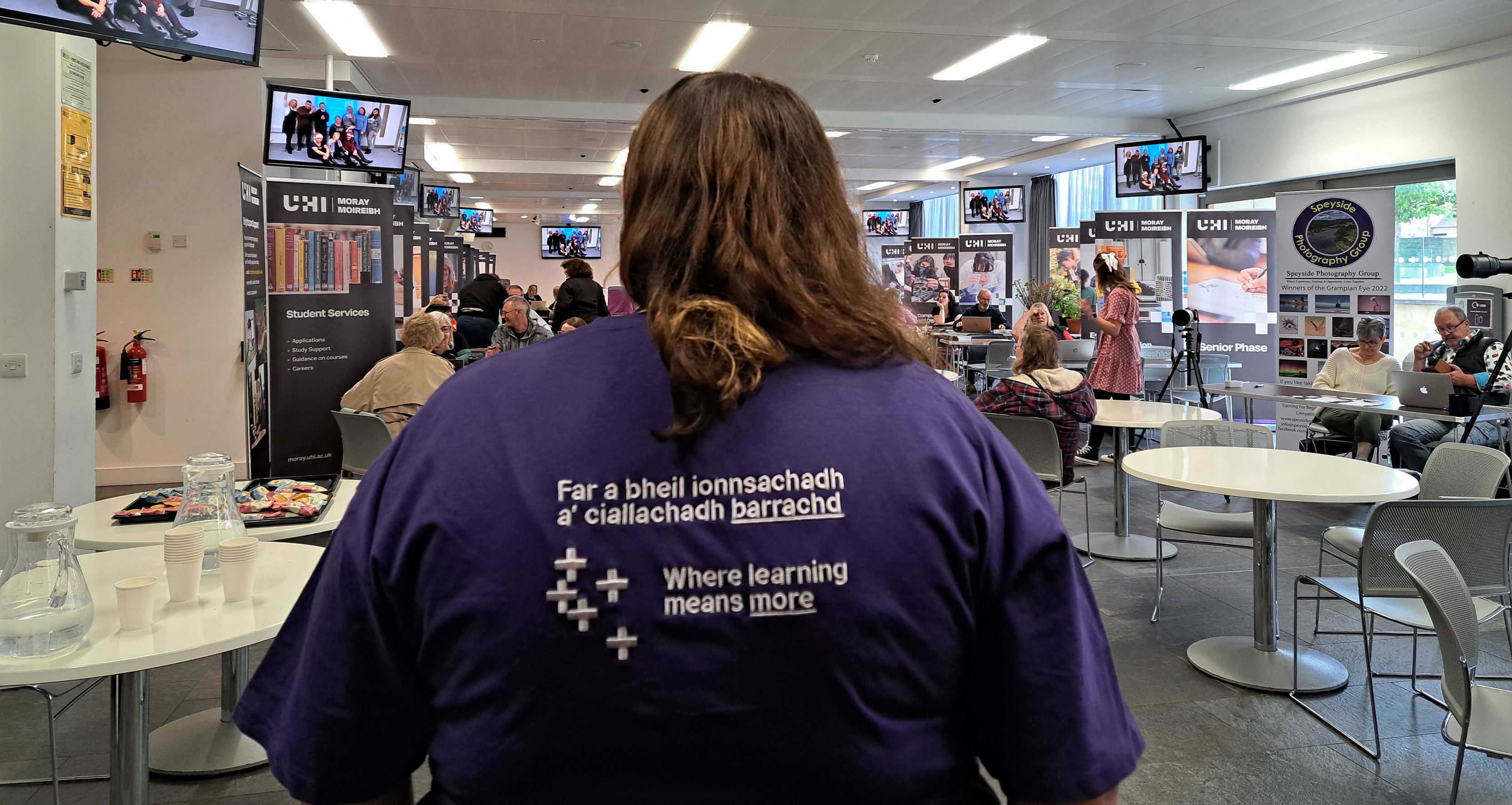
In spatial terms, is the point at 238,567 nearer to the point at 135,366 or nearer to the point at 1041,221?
the point at 135,366

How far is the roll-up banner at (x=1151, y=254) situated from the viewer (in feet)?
32.1

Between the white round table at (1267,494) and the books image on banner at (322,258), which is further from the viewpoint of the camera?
the books image on banner at (322,258)

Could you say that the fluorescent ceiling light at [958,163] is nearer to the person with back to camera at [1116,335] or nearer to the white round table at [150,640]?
the person with back to camera at [1116,335]

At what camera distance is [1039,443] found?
14.7 feet

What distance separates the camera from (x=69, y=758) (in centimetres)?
294

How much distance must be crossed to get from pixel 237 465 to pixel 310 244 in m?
1.97

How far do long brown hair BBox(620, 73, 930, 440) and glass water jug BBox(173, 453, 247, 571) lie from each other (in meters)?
1.55

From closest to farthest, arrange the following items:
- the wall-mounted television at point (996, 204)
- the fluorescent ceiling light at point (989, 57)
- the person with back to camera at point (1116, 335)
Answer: the person with back to camera at point (1116, 335)
the fluorescent ceiling light at point (989, 57)
the wall-mounted television at point (996, 204)

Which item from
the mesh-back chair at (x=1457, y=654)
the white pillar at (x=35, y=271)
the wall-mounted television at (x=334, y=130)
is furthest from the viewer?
the wall-mounted television at (x=334, y=130)

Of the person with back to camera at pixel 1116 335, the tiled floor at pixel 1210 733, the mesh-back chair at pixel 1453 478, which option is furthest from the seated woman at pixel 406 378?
the person with back to camera at pixel 1116 335

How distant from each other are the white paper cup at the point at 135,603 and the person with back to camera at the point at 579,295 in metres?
6.27

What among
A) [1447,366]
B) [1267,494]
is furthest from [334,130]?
[1447,366]

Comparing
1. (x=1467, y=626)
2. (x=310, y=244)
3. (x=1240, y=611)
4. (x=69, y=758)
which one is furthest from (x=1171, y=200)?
(x=69, y=758)

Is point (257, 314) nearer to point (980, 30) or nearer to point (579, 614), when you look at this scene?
point (980, 30)
